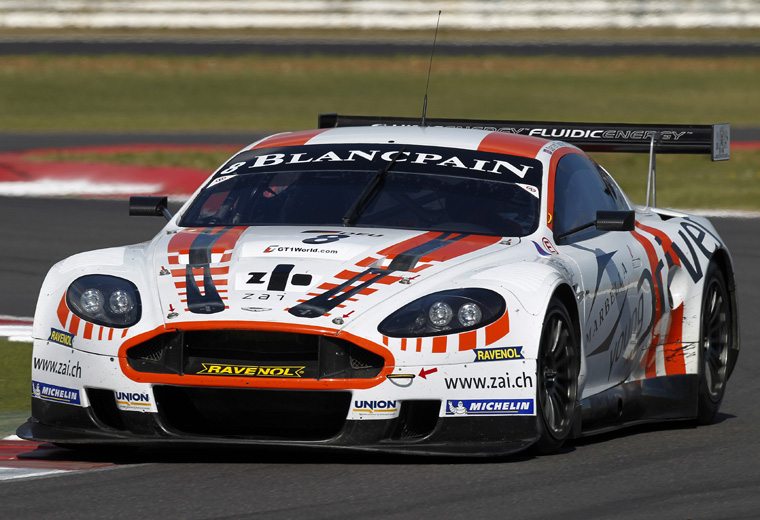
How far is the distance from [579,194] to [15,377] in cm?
307

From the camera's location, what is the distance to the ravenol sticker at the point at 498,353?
17.3ft

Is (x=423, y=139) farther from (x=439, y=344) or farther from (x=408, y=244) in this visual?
(x=439, y=344)

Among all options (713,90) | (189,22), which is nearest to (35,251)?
(713,90)

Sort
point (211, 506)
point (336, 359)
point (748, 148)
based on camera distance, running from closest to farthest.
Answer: point (211, 506)
point (336, 359)
point (748, 148)

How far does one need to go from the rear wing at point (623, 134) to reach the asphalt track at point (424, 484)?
6.29ft

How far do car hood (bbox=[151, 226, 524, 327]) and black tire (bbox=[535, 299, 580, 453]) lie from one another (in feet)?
1.23

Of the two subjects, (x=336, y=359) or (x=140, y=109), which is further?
(x=140, y=109)

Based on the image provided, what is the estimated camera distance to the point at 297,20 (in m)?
43.9

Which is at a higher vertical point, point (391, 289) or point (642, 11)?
point (642, 11)

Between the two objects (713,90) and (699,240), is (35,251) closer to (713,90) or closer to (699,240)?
(699,240)

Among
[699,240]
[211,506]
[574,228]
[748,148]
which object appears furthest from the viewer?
[748,148]

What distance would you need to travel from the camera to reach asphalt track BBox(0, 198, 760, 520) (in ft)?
15.5

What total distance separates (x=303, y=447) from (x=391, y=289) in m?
0.61

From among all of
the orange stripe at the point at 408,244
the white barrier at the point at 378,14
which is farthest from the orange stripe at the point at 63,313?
the white barrier at the point at 378,14
